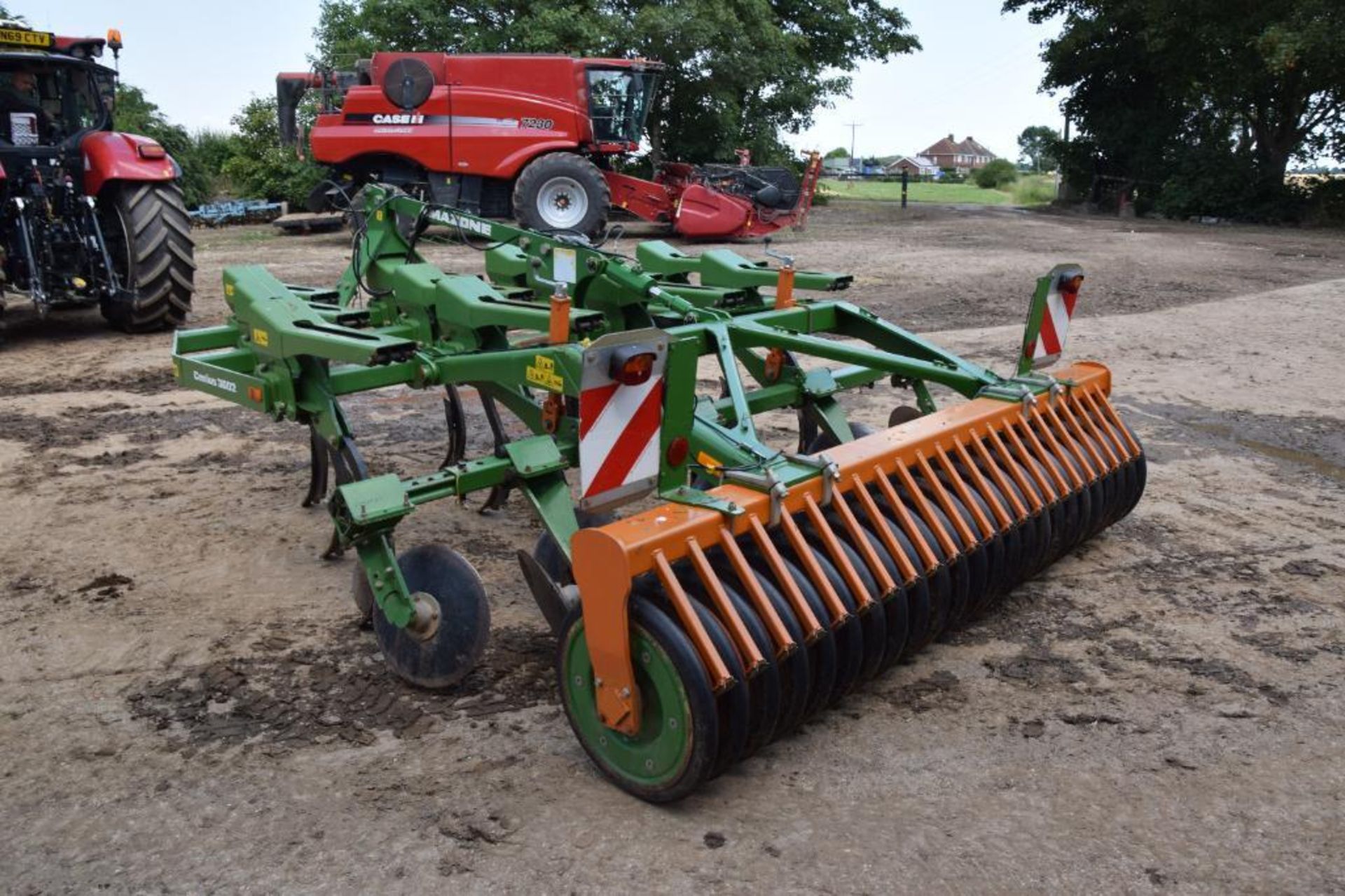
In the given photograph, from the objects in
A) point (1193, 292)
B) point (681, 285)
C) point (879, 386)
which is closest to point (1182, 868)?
point (681, 285)

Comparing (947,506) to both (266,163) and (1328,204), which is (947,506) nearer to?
(266,163)

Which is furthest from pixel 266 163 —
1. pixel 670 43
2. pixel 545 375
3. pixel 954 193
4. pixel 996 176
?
pixel 996 176

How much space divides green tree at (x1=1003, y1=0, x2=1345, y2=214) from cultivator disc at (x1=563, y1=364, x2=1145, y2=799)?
1784 centimetres

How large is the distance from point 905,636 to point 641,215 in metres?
13.1

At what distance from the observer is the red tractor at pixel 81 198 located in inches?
310

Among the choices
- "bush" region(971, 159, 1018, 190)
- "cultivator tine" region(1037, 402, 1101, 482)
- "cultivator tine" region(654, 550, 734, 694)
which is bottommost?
"cultivator tine" region(654, 550, 734, 694)

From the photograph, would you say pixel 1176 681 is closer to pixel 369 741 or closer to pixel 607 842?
pixel 607 842

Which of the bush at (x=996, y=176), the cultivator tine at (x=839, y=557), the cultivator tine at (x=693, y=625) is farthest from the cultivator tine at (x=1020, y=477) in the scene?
the bush at (x=996, y=176)

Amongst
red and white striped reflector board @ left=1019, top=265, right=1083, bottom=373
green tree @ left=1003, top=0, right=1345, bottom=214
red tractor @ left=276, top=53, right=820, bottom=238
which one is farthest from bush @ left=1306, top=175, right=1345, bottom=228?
red and white striped reflector board @ left=1019, top=265, right=1083, bottom=373

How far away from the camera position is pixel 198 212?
17.9 meters

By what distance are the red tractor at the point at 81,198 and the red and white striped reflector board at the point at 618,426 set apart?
6257 millimetres

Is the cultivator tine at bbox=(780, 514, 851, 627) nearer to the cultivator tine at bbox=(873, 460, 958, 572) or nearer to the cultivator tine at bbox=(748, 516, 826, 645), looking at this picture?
the cultivator tine at bbox=(748, 516, 826, 645)

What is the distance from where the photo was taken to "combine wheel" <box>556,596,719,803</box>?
8.17 ft

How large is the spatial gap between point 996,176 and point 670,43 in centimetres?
3424
